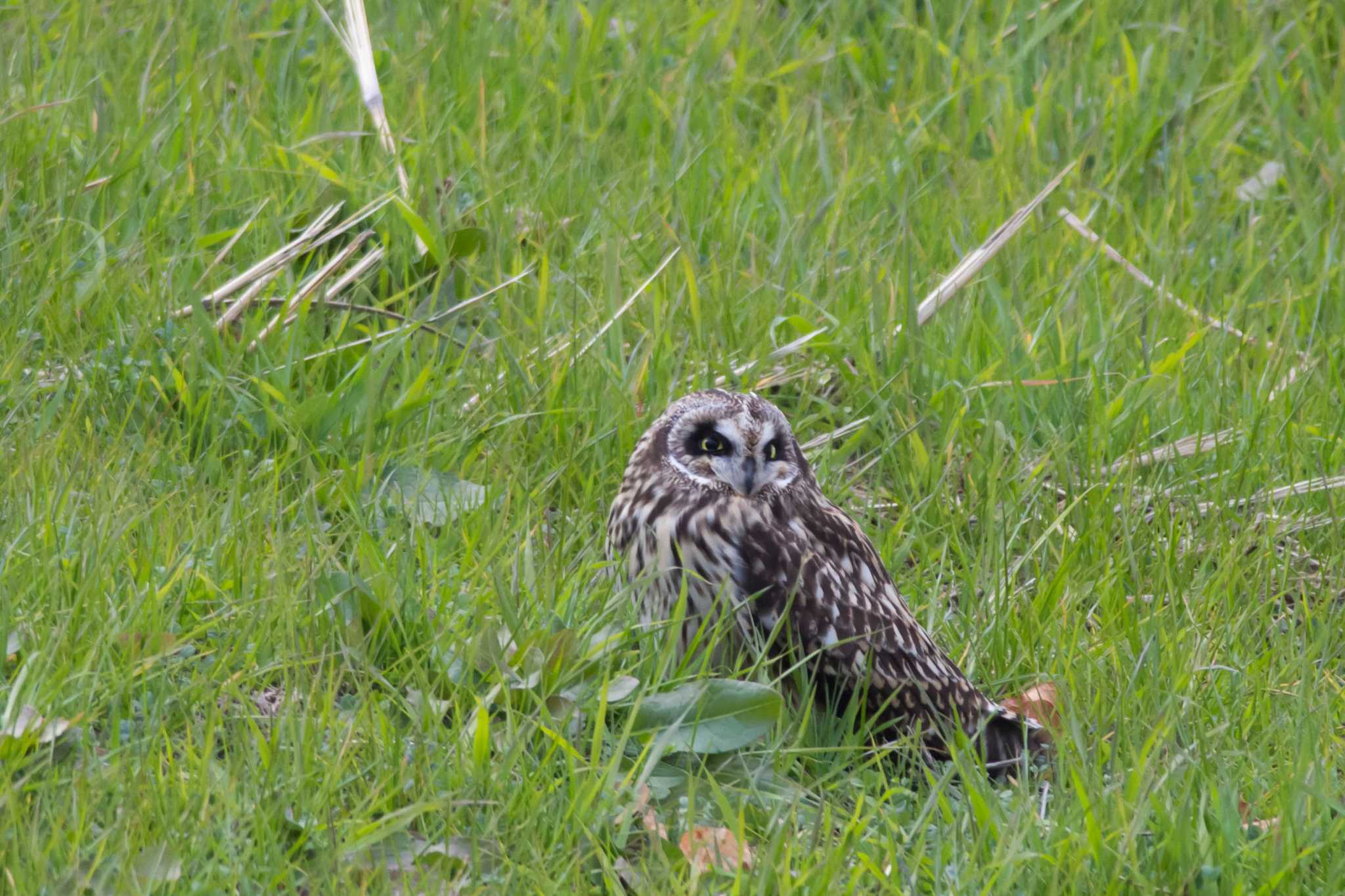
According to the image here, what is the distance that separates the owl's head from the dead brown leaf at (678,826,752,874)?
1010mm

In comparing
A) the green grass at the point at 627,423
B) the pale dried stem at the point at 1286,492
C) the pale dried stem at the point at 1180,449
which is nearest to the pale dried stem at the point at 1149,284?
the green grass at the point at 627,423

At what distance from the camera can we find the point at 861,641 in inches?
147

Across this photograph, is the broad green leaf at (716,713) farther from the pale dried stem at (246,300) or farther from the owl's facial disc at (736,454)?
the pale dried stem at (246,300)

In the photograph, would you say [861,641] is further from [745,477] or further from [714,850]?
[714,850]

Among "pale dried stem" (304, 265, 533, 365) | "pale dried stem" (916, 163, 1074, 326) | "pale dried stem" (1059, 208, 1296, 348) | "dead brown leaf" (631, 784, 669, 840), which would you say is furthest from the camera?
"pale dried stem" (1059, 208, 1296, 348)

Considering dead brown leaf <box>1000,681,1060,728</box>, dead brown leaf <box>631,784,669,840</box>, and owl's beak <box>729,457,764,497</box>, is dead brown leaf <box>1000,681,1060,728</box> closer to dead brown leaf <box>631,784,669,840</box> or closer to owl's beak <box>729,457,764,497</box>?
owl's beak <box>729,457,764,497</box>

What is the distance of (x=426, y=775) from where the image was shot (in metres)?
2.99

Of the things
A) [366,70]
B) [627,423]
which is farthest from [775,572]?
[366,70]

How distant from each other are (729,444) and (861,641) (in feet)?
1.82

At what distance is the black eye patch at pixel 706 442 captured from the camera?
153 inches

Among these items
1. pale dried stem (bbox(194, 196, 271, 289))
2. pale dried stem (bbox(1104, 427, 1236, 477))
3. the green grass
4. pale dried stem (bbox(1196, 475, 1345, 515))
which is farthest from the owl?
pale dried stem (bbox(194, 196, 271, 289))

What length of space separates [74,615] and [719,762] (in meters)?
1.30

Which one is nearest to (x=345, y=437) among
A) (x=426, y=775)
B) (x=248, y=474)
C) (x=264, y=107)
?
(x=248, y=474)

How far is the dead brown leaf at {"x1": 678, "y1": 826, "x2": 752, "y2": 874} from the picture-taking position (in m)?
2.93
